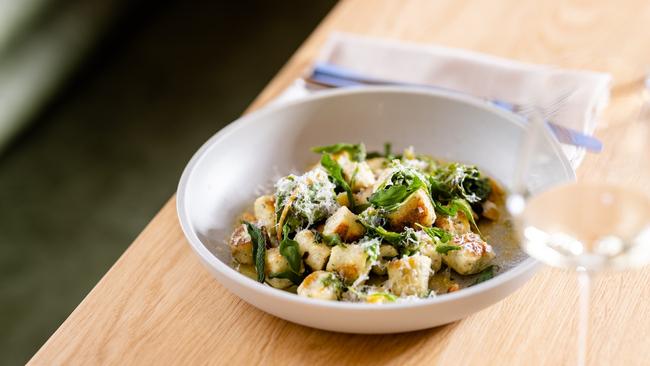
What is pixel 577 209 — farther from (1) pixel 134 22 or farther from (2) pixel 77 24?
(1) pixel 134 22

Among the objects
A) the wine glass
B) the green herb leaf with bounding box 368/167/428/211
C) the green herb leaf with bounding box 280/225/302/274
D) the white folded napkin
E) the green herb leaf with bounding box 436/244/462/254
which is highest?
the wine glass

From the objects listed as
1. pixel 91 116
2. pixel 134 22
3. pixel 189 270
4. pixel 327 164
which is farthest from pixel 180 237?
pixel 134 22

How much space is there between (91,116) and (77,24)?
46 cm

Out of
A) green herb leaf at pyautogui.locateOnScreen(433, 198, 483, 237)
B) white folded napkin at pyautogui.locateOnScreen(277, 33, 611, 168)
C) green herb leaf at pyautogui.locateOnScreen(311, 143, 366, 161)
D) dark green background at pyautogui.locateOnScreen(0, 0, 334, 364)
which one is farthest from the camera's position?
dark green background at pyautogui.locateOnScreen(0, 0, 334, 364)

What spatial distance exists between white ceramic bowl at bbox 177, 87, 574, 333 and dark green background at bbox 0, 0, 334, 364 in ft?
3.63

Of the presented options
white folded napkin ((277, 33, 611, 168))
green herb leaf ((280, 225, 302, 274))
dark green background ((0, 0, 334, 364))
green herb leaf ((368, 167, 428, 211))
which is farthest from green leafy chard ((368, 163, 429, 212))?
dark green background ((0, 0, 334, 364))

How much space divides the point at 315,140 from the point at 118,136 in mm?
1613

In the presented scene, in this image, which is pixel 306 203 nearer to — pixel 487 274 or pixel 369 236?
pixel 369 236

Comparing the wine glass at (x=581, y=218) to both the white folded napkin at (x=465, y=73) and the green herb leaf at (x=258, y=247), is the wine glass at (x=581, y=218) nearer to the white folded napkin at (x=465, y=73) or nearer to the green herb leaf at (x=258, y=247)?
the green herb leaf at (x=258, y=247)

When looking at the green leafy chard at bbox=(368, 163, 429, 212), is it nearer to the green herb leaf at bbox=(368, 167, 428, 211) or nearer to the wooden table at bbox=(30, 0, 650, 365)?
the green herb leaf at bbox=(368, 167, 428, 211)

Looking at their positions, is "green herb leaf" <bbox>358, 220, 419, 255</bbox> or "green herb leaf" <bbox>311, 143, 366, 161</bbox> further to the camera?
"green herb leaf" <bbox>311, 143, 366, 161</bbox>

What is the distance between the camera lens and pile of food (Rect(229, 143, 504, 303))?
3.12ft

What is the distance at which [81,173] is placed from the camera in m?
2.62

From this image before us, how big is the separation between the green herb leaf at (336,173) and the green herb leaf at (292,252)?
5.2 inches
